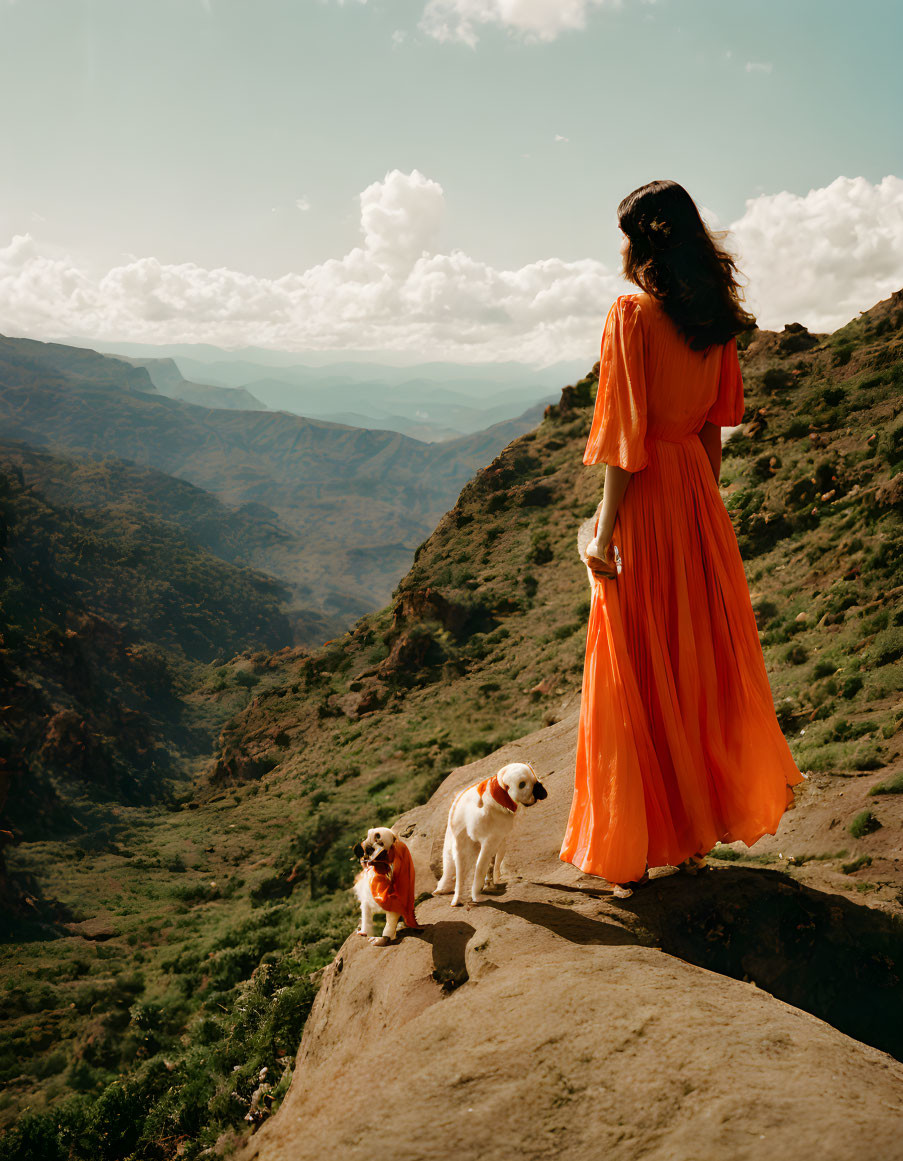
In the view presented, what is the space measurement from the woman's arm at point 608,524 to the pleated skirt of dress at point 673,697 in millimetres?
43

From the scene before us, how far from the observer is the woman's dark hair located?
8.86 feet

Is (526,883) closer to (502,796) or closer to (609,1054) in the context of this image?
(502,796)

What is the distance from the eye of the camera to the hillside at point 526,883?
1796 mm

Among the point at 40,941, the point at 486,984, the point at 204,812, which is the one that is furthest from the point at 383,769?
the point at 486,984

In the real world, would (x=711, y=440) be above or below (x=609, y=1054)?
above

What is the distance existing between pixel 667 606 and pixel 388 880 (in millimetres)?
2066

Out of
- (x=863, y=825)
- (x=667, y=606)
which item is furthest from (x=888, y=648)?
(x=667, y=606)

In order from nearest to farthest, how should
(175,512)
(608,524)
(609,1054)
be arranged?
(609,1054), (608,524), (175,512)

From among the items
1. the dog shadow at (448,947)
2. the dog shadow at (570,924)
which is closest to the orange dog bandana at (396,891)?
the dog shadow at (448,947)

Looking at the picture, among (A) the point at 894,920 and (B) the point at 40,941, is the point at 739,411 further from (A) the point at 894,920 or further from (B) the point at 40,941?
(B) the point at 40,941

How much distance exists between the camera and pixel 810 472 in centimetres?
1231

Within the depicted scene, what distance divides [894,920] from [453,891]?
7.47 ft

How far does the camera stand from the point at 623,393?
2.86 m

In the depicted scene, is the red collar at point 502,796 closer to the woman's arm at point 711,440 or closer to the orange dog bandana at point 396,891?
the orange dog bandana at point 396,891
